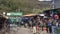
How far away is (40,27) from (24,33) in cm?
447

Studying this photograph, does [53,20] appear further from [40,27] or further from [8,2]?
[8,2]

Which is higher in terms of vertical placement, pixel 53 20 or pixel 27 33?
pixel 53 20

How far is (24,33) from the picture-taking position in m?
29.1

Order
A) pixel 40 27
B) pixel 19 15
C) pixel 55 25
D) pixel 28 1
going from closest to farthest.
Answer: pixel 55 25 → pixel 40 27 → pixel 19 15 → pixel 28 1

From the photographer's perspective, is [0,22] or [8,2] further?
[8,2]

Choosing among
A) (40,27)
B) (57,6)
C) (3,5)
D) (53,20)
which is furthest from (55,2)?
(3,5)

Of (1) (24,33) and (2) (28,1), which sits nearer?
(1) (24,33)

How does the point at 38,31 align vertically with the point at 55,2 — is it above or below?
below

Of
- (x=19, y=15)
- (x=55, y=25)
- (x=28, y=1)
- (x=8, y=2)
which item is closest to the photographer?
(x=55, y=25)

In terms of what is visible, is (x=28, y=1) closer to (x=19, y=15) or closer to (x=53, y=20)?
(x=19, y=15)

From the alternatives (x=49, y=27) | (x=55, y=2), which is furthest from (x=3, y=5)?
(x=49, y=27)

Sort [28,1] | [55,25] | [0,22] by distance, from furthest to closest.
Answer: [28,1], [0,22], [55,25]

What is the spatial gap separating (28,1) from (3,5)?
502 inches

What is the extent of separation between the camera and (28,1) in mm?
54781
